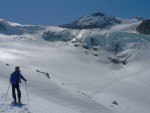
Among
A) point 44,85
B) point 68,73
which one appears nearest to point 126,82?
point 68,73

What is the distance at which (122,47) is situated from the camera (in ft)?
427

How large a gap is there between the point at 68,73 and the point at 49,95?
221ft

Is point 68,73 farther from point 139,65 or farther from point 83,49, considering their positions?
point 83,49

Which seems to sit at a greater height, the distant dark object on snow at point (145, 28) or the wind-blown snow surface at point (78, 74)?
the distant dark object on snow at point (145, 28)

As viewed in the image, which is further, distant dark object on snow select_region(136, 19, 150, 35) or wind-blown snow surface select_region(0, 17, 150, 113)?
distant dark object on snow select_region(136, 19, 150, 35)

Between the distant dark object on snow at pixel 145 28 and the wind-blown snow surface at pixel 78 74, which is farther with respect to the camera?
the distant dark object on snow at pixel 145 28

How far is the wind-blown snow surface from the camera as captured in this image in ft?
Answer: 101

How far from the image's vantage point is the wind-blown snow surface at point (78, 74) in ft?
101

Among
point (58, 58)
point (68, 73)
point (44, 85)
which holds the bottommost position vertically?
point (44, 85)

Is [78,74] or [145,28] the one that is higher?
[145,28]

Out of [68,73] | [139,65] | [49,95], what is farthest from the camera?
[139,65]

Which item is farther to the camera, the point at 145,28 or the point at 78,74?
the point at 145,28

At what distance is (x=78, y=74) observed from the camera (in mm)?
99500

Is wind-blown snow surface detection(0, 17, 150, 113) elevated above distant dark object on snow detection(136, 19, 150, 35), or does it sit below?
below
